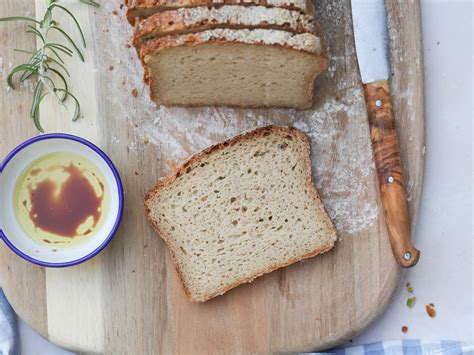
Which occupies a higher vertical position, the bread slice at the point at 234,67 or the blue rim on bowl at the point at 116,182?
the bread slice at the point at 234,67

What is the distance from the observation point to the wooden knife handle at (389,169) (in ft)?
10.8

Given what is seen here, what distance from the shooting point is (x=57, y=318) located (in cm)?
345

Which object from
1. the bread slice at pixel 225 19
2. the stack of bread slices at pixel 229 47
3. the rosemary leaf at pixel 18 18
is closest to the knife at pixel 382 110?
the stack of bread slices at pixel 229 47

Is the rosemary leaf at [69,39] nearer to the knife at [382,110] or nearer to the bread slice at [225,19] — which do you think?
the bread slice at [225,19]

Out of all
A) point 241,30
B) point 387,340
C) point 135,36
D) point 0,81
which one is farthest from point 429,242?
point 0,81

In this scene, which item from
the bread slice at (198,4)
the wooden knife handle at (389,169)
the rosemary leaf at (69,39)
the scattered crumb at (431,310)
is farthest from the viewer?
the scattered crumb at (431,310)

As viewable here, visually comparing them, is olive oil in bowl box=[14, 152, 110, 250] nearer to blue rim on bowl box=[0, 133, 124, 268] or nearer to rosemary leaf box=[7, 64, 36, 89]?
blue rim on bowl box=[0, 133, 124, 268]

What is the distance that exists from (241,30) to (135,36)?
17.6 inches

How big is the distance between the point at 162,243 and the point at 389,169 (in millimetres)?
1070

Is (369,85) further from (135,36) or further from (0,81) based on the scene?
(0,81)

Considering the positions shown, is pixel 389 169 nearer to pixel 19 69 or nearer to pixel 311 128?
pixel 311 128


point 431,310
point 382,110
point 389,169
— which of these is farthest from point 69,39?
point 431,310

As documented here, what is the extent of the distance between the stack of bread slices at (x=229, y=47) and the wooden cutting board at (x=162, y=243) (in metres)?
0.17

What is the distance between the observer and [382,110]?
3.37 metres
